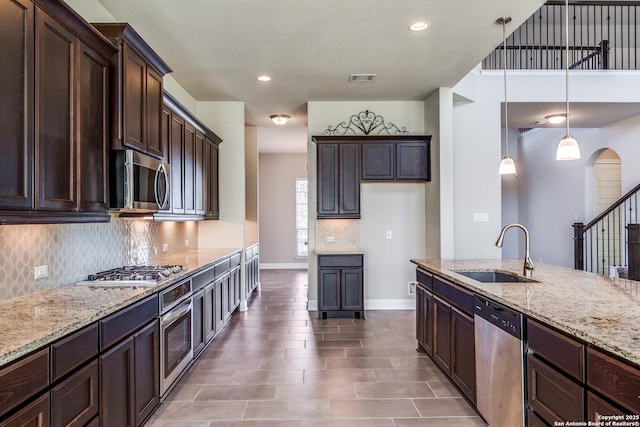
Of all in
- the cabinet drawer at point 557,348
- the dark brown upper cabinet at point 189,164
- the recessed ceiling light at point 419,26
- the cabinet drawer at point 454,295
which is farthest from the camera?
the dark brown upper cabinet at point 189,164

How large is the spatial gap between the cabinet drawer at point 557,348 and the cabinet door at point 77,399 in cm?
213

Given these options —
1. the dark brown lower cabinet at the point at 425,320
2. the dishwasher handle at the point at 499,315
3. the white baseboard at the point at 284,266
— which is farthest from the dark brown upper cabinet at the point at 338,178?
the white baseboard at the point at 284,266

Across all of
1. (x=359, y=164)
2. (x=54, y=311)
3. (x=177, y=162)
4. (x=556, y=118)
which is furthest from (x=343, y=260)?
(x=556, y=118)

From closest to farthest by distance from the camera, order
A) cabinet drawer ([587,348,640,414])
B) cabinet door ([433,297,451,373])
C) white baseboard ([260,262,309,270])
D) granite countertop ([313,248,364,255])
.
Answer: cabinet drawer ([587,348,640,414]), cabinet door ([433,297,451,373]), granite countertop ([313,248,364,255]), white baseboard ([260,262,309,270])

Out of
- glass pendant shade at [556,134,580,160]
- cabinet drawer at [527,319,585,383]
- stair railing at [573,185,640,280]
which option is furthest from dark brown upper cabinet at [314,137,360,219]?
stair railing at [573,185,640,280]

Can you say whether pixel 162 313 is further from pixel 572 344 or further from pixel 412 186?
pixel 412 186

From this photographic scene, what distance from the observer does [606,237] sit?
22.9 ft

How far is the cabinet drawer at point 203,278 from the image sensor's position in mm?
3297

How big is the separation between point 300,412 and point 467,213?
12.5 ft

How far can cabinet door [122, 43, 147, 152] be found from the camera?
8.16 feet

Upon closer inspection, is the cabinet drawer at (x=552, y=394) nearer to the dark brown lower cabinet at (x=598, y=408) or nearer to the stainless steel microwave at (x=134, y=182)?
the dark brown lower cabinet at (x=598, y=408)

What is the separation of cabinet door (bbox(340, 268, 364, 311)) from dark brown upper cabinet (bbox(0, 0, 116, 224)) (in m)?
3.27

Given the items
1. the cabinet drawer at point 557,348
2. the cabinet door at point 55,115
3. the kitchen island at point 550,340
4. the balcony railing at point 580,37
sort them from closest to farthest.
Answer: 1. the kitchen island at point 550,340
2. the cabinet drawer at point 557,348
3. the cabinet door at point 55,115
4. the balcony railing at point 580,37

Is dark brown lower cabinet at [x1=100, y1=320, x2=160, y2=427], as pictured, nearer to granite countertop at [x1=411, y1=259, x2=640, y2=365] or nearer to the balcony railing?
granite countertop at [x1=411, y1=259, x2=640, y2=365]
